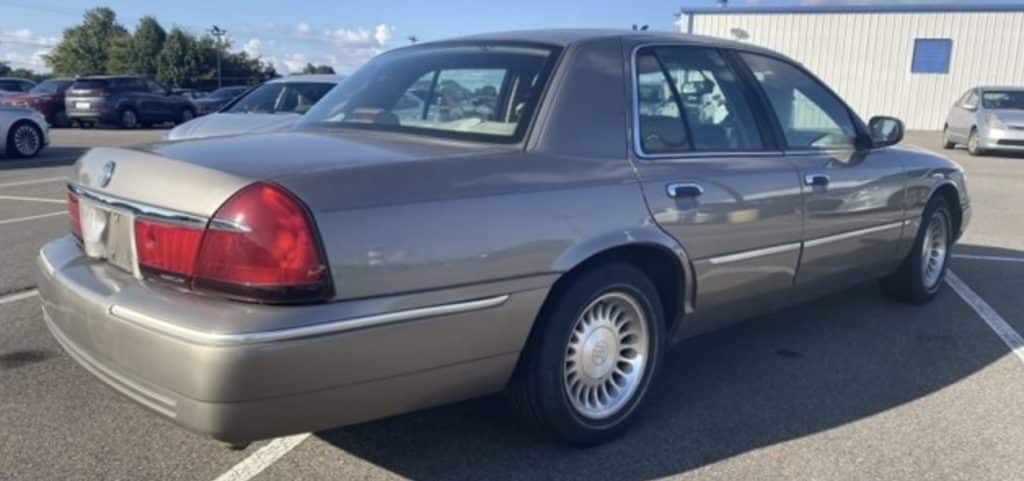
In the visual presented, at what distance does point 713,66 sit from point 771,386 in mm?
1505

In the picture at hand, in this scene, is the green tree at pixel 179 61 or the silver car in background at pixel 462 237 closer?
the silver car in background at pixel 462 237

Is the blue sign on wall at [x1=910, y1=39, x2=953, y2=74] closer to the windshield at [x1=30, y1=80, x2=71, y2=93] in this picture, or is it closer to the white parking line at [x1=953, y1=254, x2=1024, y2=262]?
the white parking line at [x1=953, y1=254, x2=1024, y2=262]

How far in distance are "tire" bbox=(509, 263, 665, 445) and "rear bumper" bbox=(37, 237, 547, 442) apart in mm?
142

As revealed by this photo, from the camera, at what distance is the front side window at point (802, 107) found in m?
4.07

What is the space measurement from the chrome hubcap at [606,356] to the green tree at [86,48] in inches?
3213

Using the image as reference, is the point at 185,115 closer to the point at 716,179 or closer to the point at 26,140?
the point at 26,140

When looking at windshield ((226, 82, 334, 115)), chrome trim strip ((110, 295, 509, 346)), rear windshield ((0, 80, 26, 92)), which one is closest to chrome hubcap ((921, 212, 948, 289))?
chrome trim strip ((110, 295, 509, 346))

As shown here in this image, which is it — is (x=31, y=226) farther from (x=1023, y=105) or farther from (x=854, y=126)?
(x=1023, y=105)

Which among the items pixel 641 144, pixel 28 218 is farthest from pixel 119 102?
pixel 641 144

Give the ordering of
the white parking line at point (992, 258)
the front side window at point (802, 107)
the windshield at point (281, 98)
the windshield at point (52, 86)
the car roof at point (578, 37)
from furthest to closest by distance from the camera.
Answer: the windshield at point (52, 86) → the windshield at point (281, 98) → the white parking line at point (992, 258) → the front side window at point (802, 107) → the car roof at point (578, 37)

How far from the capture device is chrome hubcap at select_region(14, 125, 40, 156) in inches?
567

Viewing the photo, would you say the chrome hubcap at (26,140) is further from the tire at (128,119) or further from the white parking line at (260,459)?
the white parking line at (260,459)

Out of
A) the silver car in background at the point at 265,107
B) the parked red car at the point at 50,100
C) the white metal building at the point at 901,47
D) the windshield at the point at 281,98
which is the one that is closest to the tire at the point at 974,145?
the white metal building at the point at 901,47

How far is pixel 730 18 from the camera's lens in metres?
28.0
